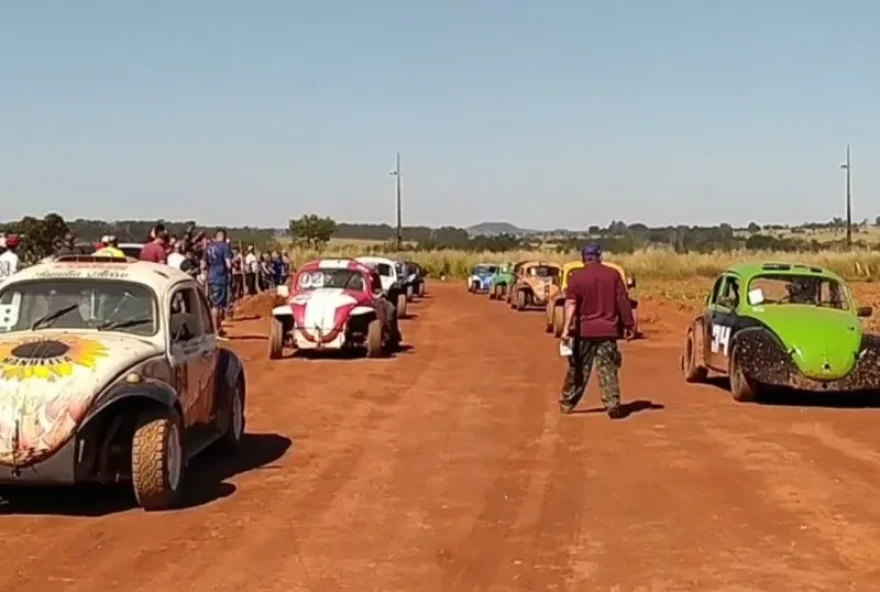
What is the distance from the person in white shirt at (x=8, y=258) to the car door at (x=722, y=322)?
8220 mm

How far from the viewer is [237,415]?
38.8ft

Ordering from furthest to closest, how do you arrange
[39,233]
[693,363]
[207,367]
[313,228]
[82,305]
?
1. [313,228]
2. [39,233]
3. [693,363]
4. [207,367]
5. [82,305]

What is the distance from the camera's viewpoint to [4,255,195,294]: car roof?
10.3 m

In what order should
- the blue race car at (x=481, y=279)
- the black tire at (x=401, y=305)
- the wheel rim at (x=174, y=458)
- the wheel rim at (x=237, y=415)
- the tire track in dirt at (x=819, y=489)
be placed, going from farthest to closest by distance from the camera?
the blue race car at (x=481, y=279)
the black tire at (x=401, y=305)
the wheel rim at (x=237, y=415)
the wheel rim at (x=174, y=458)
the tire track in dirt at (x=819, y=489)

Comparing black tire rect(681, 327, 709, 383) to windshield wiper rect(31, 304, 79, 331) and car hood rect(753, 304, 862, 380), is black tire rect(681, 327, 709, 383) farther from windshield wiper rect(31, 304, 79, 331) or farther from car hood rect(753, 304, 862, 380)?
windshield wiper rect(31, 304, 79, 331)

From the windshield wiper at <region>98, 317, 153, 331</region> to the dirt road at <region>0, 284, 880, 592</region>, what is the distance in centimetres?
119

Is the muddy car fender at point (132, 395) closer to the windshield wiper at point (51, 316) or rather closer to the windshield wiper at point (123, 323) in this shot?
the windshield wiper at point (123, 323)

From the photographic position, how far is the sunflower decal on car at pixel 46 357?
8922mm

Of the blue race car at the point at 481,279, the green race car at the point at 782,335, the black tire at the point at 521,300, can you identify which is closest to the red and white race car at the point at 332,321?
the green race car at the point at 782,335

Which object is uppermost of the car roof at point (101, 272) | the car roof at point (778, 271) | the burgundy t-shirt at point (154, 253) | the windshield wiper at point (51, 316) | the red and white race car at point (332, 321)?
the burgundy t-shirt at point (154, 253)

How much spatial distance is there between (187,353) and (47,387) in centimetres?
168

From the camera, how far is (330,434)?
43.3 feet

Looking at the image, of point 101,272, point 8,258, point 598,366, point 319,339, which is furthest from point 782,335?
point 8,258

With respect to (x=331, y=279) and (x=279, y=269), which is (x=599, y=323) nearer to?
(x=331, y=279)
